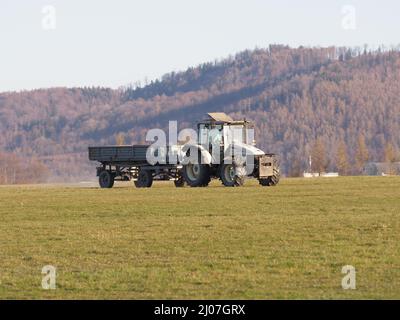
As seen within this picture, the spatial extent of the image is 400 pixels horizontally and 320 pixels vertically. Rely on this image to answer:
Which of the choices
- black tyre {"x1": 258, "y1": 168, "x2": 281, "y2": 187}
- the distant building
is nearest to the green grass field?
black tyre {"x1": 258, "y1": 168, "x2": 281, "y2": 187}

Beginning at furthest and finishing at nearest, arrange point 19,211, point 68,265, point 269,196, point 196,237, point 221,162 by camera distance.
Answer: point 221,162 < point 269,196 < point 19,211 < point 196,237 < point 68,265

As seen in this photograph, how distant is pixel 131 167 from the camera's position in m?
47.1

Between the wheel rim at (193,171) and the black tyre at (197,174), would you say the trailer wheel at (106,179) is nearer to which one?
the black tyre at (197,174)

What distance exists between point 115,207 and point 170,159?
15157mm

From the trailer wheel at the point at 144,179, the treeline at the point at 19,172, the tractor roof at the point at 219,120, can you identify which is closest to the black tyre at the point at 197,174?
the trailer wheel at the point at 144,179

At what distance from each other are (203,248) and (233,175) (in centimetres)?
2382

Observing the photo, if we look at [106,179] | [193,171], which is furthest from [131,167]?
[193,171]

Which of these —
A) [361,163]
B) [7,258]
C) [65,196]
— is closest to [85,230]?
[7,258]

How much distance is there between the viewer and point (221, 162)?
43.7 metres

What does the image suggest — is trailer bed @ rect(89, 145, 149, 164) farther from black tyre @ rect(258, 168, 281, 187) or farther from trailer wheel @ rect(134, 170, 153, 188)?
black tyre @ rect(258, 168, 281, 187)

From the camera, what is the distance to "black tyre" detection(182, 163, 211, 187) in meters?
44.0

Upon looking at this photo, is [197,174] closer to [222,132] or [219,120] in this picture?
[222,132]
